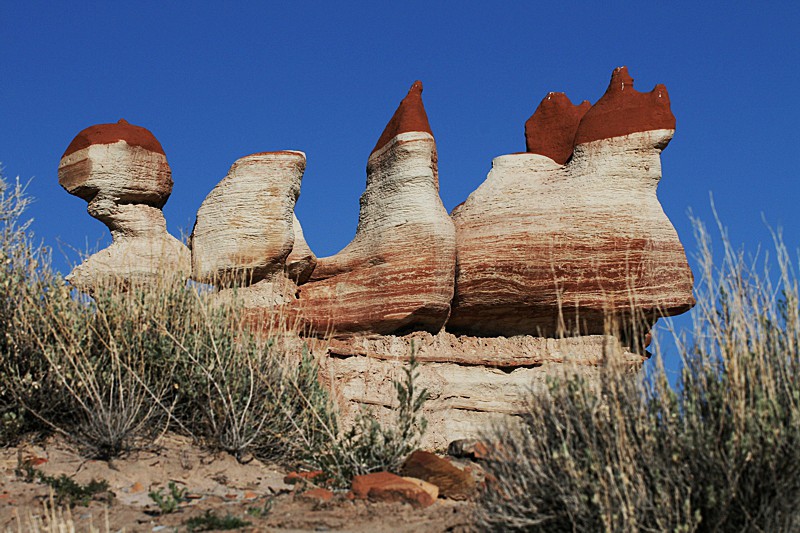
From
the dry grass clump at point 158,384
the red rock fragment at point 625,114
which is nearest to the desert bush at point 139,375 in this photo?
the dry grass clump at point 158,384

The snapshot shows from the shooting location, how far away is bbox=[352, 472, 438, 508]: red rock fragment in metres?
6.97

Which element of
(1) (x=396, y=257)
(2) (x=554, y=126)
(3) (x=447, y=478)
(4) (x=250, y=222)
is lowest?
(3) (x=447, y=478)

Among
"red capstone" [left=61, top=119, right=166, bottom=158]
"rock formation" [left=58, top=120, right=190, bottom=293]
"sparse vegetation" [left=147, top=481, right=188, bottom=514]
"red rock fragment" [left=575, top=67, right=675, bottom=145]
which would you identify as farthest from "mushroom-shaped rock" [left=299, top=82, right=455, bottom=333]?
"sparse vegetation" [left=147, top=481, right=188, bottom=514]

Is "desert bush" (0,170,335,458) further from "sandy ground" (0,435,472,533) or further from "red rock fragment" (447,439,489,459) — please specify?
"red rock fragment" (447,439,489,459)

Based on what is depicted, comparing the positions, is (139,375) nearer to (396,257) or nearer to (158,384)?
(158,384)

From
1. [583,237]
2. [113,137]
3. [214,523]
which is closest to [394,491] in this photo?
[214,523]

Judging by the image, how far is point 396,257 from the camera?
1203cm

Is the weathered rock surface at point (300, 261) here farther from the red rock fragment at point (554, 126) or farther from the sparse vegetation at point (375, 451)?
the sparse vegetation at point (375, 451)

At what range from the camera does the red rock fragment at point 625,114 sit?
12.3m

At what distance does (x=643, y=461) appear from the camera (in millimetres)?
5680

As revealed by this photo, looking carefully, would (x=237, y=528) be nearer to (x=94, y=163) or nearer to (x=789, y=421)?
(x=789, y=421)

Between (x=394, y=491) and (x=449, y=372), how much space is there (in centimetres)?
513

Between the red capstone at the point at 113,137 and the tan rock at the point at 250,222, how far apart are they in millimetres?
1349

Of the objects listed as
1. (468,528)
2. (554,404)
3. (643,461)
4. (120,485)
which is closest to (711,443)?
(643,461)
